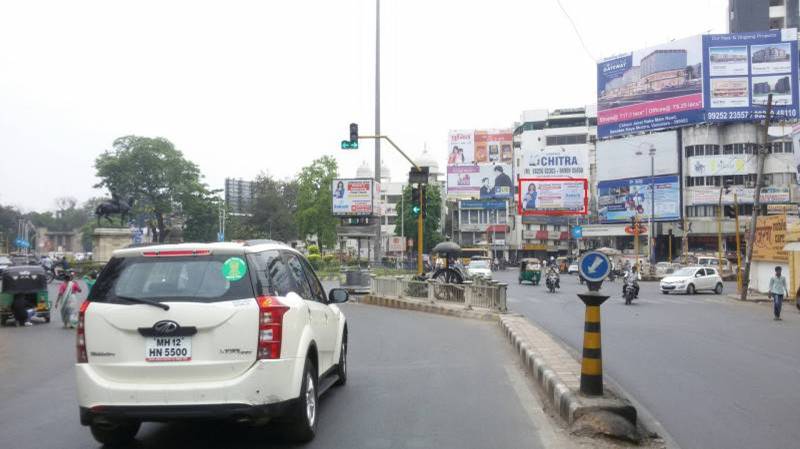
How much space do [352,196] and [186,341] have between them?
34.9 m

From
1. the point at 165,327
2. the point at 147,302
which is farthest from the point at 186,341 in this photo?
the point at 147,302

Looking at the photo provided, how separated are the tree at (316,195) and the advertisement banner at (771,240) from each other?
122 feet

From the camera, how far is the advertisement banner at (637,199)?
2370 inches

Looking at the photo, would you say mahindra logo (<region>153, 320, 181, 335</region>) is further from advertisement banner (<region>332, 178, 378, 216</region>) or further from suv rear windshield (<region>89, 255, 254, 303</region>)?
advertisement banner (<region>332, 178, 378, 216</region>)

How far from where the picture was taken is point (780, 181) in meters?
60.6

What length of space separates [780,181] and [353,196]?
41.5 meters

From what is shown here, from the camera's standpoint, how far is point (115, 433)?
18.6 feet

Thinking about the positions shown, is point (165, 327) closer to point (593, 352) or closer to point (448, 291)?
point (593, 352)

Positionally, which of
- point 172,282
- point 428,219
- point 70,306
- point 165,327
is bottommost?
point 70,306

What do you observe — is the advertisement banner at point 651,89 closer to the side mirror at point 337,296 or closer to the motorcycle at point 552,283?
the motorcycle at point 552,283

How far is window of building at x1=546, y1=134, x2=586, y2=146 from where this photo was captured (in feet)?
269

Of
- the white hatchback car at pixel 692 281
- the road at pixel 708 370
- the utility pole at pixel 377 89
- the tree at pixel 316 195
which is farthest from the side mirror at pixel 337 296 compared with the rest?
the tree at pixel 316 195

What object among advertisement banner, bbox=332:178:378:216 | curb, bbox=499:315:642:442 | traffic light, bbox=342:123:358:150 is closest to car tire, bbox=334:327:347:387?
curb, bbox=499:315:642:442

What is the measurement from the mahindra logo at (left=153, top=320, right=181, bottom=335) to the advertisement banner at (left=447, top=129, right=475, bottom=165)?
77.1m
